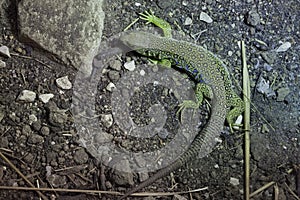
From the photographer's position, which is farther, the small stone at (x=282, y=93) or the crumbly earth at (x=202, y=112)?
the small stone at (x=282, y=93)

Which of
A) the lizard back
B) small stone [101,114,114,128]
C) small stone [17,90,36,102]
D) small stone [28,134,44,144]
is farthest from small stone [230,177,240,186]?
small stone [17,90,36,102]

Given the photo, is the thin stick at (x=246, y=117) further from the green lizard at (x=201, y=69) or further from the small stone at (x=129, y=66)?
the small stone at (x=129, y=66)

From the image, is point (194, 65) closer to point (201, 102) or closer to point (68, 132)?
point (201, 102)

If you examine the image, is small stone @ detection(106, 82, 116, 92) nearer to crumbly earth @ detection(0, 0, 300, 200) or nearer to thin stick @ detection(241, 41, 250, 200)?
crumbly earth @ detection(0, 0, 300, 200)

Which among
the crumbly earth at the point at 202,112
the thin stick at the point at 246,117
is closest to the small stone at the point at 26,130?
the crumbly earth at the point at 202,112

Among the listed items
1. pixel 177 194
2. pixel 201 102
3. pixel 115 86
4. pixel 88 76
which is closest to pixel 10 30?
pixel 88 76
